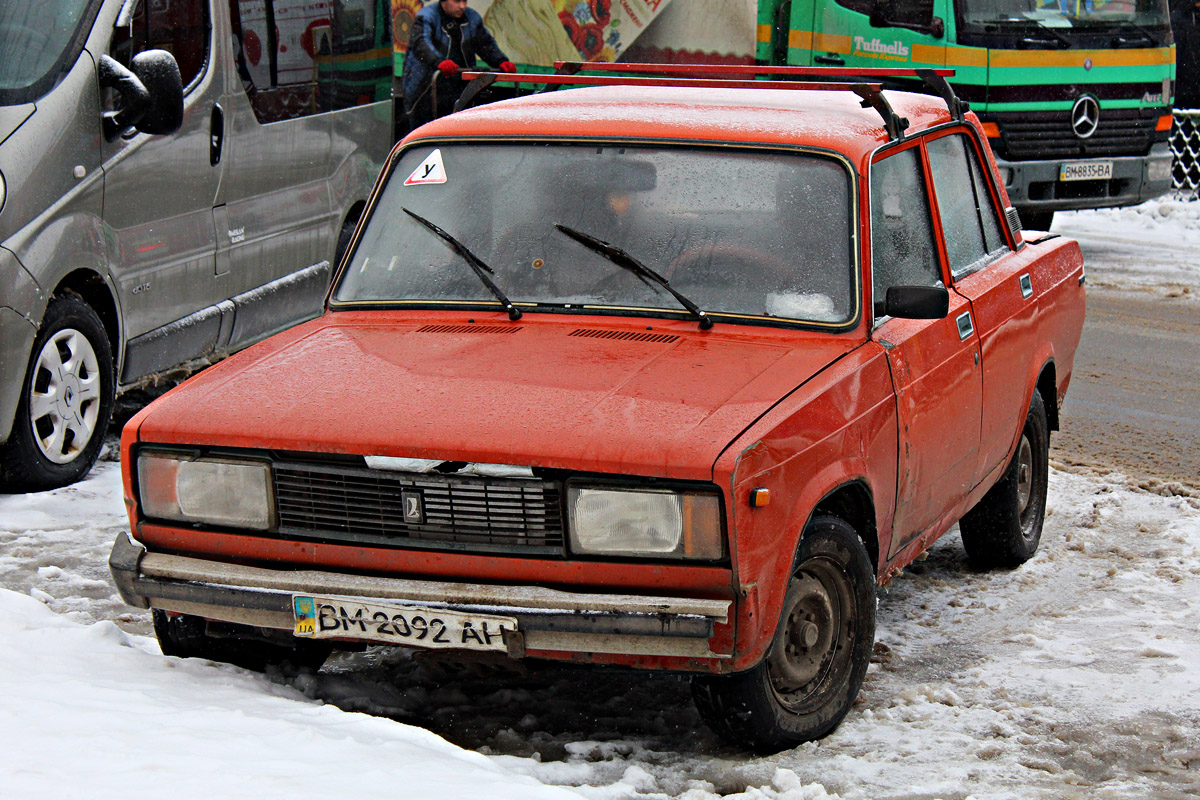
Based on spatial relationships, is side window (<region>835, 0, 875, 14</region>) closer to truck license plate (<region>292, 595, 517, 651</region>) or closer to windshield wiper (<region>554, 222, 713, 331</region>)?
windshield wiper (<region>554, 222, 713, 331</region>)

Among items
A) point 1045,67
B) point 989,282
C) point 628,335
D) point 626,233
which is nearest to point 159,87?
point 626,233

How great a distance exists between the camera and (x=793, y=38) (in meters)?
14.7

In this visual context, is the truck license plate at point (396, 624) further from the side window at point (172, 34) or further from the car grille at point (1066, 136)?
the car grille at point (1066, 136)

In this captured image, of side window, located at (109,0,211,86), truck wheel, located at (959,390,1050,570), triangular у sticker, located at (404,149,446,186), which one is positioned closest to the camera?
triangular у sticker, located at (404,149,446,186)

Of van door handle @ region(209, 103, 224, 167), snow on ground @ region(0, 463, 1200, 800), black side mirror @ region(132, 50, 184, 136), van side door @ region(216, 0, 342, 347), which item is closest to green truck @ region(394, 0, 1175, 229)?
van side door @ region(216, 0, 342, 347)

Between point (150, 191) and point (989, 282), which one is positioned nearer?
point (989, 282)

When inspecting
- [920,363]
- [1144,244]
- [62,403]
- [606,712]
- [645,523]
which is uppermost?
[920,363]

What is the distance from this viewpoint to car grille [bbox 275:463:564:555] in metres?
A: 3.95

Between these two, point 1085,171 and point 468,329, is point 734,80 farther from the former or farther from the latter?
point 1085,171

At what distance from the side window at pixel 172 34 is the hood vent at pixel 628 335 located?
11.9 ft

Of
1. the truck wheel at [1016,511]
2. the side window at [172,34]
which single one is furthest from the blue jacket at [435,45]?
the truck wheel at [1016,511]

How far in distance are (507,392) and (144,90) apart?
3694 millimetres

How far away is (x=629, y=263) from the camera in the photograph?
483cm

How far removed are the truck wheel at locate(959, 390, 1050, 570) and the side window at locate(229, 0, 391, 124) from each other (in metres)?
4.46
